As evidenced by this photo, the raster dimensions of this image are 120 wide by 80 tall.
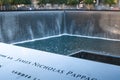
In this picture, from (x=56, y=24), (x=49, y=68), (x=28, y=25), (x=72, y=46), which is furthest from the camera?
(x=56, y=24)

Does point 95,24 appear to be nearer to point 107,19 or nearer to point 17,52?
point 107,19

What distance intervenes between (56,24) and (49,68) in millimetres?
16289

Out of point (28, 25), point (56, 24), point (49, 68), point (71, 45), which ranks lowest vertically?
point (71, 45)

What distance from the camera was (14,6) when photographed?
2008 cm

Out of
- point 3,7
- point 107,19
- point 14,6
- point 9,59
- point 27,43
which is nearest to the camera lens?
point 9,59

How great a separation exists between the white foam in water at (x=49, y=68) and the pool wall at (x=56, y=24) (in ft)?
38.9

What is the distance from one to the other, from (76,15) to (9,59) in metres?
16.8

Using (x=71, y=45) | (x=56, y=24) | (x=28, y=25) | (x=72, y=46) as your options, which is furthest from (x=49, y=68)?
(x=56, y=24)

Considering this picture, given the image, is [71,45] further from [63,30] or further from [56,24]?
[63,30]

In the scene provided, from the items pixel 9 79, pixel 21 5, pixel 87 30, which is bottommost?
pixel 87 30

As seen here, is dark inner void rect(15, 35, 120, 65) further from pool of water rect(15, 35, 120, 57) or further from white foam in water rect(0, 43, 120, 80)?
white foam in water rect(0, 43, 120, 80)

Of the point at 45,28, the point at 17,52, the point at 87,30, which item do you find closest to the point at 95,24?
the point at 87,30

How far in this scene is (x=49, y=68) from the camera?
1317 mm

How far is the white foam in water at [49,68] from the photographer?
3.97 ft
